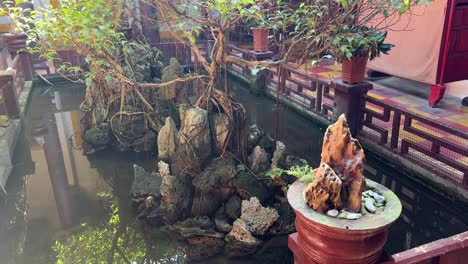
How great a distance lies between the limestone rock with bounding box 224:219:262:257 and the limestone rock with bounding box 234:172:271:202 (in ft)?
1.22

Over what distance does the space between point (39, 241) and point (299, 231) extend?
370 centimetres

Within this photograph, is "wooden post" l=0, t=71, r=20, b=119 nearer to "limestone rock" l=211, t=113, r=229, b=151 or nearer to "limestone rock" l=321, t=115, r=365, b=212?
"limestone rock" l=211, t=113, r=229, b=151

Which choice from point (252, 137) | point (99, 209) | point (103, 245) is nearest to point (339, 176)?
point (252, 137)

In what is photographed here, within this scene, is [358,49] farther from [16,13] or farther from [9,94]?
[9,94]

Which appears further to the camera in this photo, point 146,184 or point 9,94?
point 9,94

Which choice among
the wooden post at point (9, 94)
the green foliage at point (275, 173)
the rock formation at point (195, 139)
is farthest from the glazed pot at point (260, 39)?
the green foliage at point (275, 173)

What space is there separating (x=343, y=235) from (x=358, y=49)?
15.4ft

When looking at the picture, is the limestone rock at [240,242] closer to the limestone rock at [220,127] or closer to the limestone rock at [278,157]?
the limestone rock at [278,157]

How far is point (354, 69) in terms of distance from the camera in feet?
21.4

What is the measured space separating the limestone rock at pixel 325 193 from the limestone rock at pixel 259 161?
9.24ft

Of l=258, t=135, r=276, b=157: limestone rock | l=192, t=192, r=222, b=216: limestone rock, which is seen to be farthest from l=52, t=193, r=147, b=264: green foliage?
l=258, t=135, r=276, b=157: limestone rock

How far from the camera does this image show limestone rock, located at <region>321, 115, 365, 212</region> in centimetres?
236

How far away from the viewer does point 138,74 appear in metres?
8.20

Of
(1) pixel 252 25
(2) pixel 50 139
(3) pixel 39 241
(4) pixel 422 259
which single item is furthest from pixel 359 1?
(1) pixel 252 25
